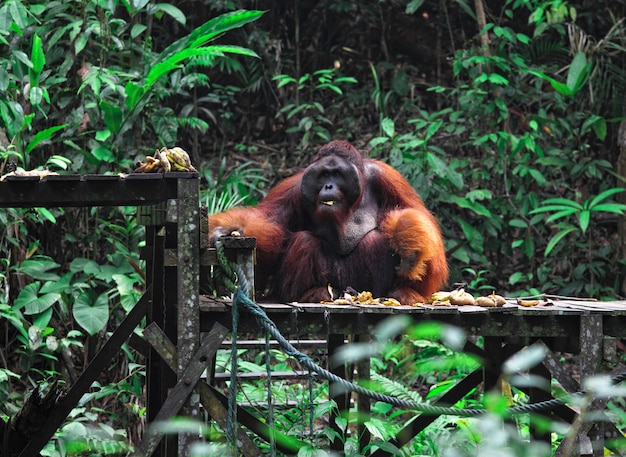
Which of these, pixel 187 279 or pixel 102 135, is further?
pixel 102 135

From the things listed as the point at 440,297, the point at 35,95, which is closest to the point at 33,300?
the point at 35,95

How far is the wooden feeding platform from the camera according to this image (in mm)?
3393

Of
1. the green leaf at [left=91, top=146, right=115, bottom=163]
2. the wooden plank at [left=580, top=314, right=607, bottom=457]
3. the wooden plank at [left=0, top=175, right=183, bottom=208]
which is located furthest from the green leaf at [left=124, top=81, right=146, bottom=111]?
the wooden plank at [left=580, top=314, right=607, bottom=457]

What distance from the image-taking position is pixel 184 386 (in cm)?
335

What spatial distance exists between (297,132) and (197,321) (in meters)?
5.60

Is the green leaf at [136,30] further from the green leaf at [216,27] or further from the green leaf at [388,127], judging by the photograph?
the green leaf at [388,127]

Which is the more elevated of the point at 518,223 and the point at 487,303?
the point at 487,303

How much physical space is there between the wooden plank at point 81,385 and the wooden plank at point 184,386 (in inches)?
40.0

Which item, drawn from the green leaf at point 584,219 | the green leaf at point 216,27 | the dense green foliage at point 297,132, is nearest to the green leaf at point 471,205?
the dense green foliage at point 297,132

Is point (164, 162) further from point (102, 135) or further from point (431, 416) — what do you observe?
point (102, 135)

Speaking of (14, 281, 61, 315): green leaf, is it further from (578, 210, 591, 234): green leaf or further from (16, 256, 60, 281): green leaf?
(578, 210, 591, 234): green leaf

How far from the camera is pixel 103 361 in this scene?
14.1ft

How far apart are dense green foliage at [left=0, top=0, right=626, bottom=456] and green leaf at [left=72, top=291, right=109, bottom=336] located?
0.6 inches

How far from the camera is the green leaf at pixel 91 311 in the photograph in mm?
5562
